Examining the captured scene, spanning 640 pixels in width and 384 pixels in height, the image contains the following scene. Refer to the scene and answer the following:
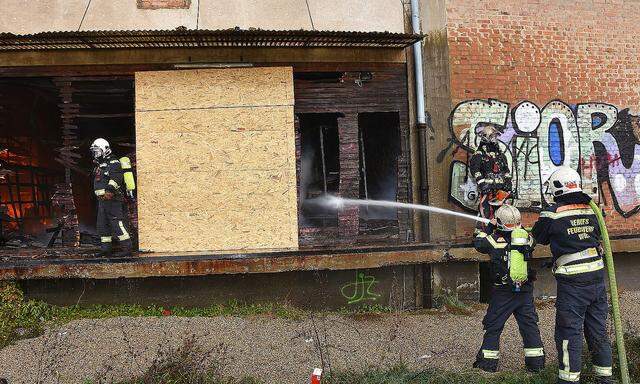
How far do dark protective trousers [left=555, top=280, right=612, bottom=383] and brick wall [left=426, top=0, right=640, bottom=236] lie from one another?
3149mm

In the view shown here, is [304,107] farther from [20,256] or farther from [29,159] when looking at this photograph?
[29,159]

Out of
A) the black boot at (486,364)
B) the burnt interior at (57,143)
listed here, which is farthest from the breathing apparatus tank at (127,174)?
the black boot at (486,364)

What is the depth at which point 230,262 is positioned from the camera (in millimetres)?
6664

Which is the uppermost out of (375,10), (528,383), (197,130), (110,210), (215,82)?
(375,10)

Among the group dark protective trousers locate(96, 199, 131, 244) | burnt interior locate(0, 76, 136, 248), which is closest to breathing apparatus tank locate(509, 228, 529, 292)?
dark protective trousers locate(96, 199, 131, 244)

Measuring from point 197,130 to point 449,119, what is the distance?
167 inches

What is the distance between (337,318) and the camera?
6777 millimetres

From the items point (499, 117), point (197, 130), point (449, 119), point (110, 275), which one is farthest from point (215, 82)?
point (499, 117)

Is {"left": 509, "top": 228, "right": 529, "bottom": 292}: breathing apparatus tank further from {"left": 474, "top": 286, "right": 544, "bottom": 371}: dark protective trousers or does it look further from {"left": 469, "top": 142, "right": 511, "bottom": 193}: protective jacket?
{"left": 469, "top": 142, "right": 511, "bottom": 193}: protective jacket

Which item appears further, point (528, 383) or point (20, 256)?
point (20, 256)

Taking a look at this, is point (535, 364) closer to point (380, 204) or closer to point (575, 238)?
point (575, 238)

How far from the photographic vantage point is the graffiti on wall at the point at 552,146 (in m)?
7.64

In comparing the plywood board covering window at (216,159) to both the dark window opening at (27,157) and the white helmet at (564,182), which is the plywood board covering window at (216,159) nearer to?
the dark window opening at (27,157)

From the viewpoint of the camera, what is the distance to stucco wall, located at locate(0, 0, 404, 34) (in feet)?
23.0
